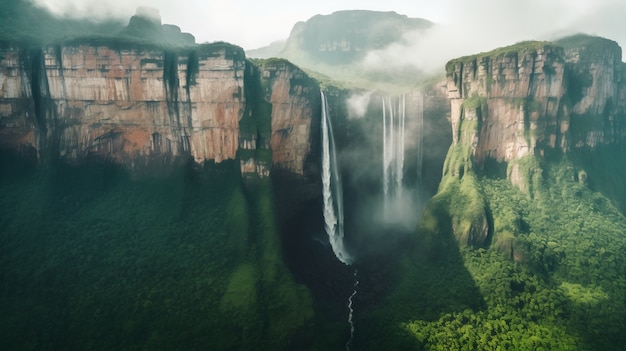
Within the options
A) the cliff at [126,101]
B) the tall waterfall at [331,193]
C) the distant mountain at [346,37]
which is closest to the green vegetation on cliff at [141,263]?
the cliff at [126,101]

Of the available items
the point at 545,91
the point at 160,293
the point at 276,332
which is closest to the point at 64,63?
the point at 160,293

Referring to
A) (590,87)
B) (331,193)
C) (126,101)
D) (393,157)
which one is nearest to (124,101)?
(126,101)

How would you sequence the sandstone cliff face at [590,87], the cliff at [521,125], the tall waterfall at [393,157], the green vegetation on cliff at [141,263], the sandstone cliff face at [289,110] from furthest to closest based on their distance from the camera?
the tall waterfall at [393,157] < the sandstone cliff face at [590,87] < the cliff at [521,125] < the sandstone cliff face at [289,110] < the green vegetation on cliff at [141,263]

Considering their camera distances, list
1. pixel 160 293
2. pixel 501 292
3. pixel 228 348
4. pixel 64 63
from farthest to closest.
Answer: pixel 64 63
pixel 501 292
pixel 160 293
pixel 228 348

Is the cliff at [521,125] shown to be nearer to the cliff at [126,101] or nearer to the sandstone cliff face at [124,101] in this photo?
the cliff at [126,101]

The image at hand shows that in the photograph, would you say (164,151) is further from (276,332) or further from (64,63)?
(276,332)

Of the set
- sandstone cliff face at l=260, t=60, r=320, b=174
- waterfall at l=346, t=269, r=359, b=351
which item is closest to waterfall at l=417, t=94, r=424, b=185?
sandstone cliff face at l=260, t=60, r=320, b=174
